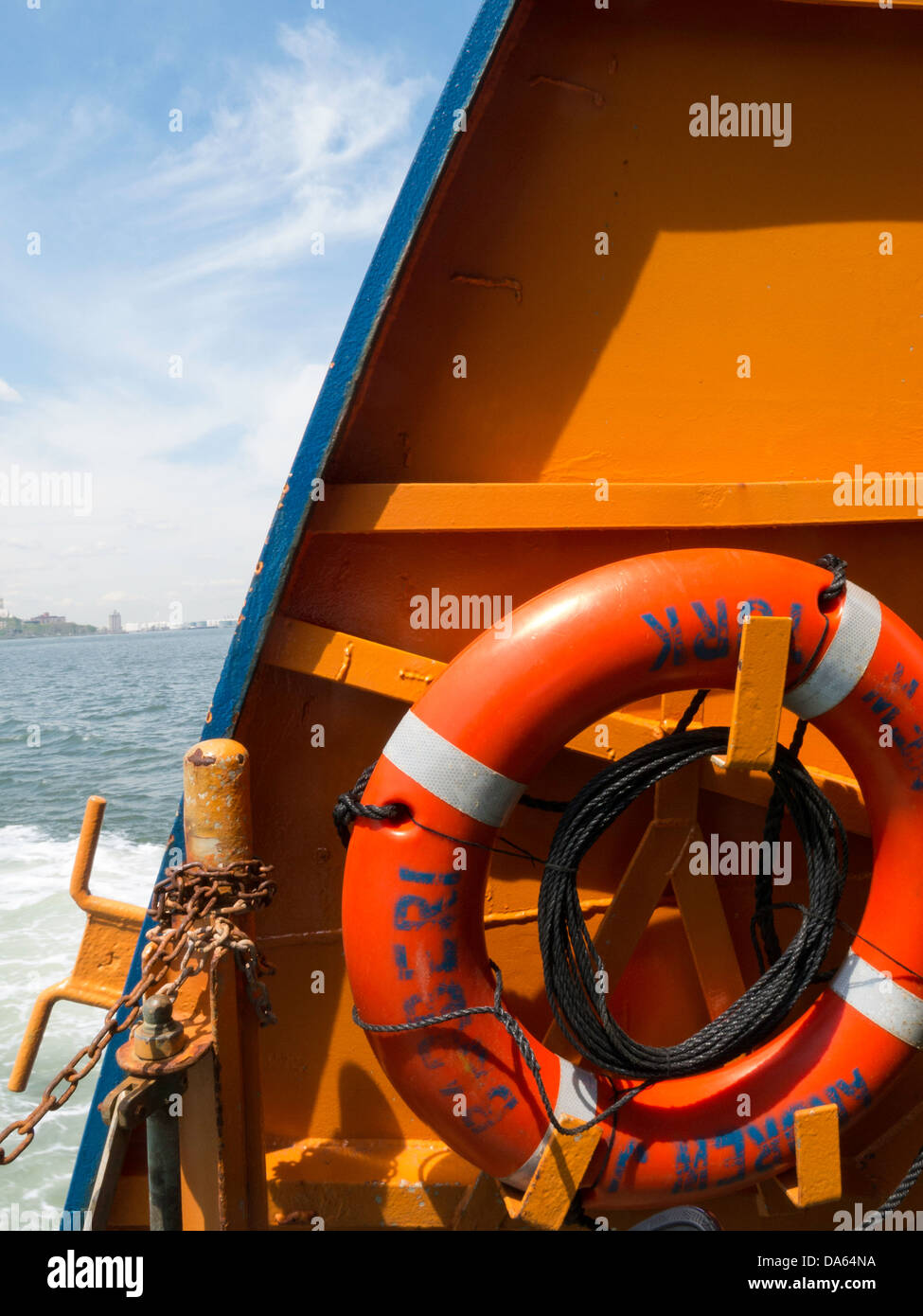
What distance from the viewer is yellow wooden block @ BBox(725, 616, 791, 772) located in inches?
60.8

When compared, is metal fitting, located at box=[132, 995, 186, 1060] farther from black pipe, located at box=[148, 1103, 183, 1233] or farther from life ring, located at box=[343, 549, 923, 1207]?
life ring, located at box=[343, 549, 923, 1207]

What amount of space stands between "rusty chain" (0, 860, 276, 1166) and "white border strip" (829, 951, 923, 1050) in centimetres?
126

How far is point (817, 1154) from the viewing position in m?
1.66

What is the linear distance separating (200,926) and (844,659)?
4.74 feet

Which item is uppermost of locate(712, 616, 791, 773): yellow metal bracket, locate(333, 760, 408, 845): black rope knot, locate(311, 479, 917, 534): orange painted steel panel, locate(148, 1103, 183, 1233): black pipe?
locate(311, 479, 917, 534): orange painted steel panel

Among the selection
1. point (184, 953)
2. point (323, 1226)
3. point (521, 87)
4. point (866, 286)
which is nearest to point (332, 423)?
point (521, 87)

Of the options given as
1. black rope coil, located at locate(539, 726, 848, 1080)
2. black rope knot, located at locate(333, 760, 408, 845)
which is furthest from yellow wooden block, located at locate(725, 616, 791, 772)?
black rope knot, located at locate(333, 760, 408, 845)

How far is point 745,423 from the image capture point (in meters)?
1.96

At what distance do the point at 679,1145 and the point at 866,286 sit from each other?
2018mm

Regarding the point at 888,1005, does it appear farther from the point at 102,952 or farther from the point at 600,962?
the point at 102,952

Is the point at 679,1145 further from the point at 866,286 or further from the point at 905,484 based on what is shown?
the point at 866,286
